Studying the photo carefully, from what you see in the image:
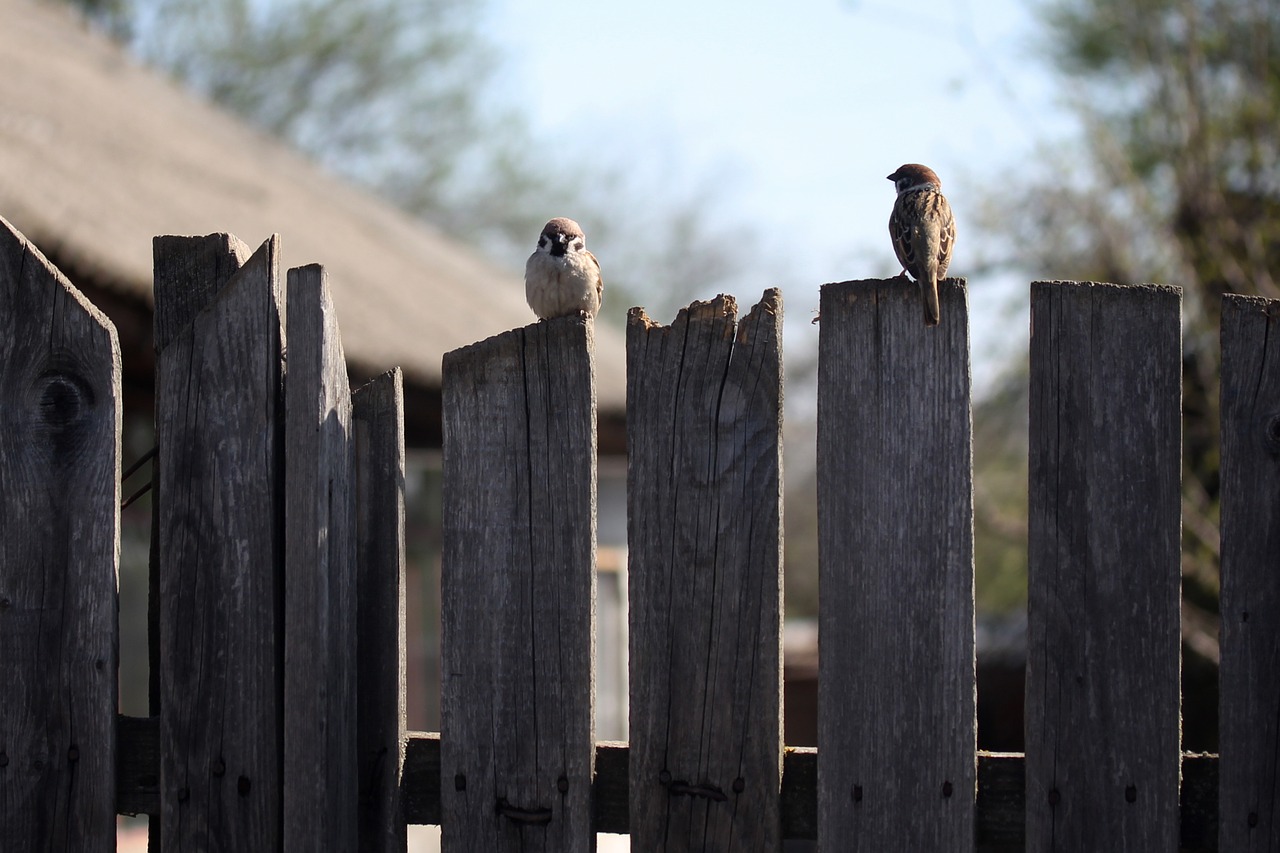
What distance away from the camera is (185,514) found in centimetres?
242

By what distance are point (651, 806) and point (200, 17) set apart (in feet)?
76.0

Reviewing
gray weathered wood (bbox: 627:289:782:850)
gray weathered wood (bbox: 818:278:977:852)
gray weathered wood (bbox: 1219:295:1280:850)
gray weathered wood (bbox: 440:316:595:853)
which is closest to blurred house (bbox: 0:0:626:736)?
gray weathered wood (bbox: 440:316:595:853)

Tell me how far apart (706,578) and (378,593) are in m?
0.58

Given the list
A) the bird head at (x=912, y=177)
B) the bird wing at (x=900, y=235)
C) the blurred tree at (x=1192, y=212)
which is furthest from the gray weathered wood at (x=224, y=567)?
the blurred tree at (x=1192, y=212)

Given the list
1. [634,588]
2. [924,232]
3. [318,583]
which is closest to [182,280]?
[318,583]

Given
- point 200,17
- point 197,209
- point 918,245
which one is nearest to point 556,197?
point 200,17

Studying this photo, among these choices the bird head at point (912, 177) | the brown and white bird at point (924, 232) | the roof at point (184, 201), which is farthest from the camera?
the roof at point (184, 201)

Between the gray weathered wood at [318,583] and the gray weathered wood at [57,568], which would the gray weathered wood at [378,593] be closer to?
the gray weathered wood at [318,583]

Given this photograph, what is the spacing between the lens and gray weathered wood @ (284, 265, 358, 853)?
2305mm

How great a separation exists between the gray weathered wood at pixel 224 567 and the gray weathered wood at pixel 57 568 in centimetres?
10

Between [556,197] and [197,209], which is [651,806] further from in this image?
[556,197]

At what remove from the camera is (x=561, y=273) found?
439 centimetres

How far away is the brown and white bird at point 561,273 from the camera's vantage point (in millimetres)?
4398

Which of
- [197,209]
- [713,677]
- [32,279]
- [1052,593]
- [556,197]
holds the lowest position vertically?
[713,677]
